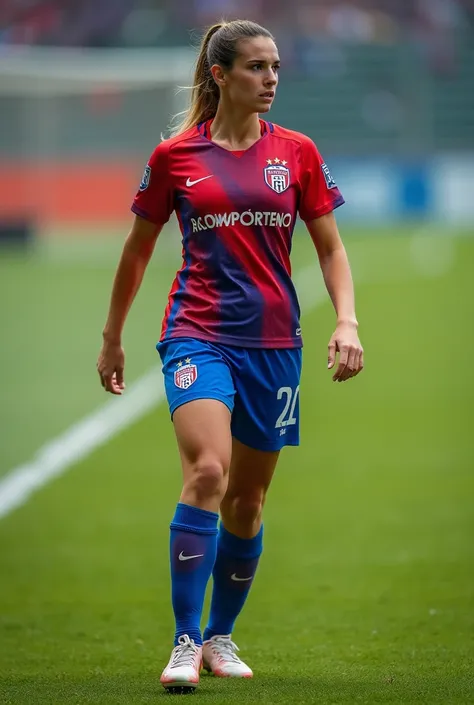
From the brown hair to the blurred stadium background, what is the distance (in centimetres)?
88

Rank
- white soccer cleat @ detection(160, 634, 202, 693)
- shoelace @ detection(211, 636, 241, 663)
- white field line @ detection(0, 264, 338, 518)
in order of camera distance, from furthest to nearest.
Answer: white field line @ detection(0, 264, 338, 518), shoelace @ detection(211, 636, 241, 663), white soccer cleat @ detection(160, 634, 202, 693)

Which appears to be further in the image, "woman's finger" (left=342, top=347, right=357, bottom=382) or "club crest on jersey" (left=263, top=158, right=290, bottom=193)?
"club crest on jersey" (left=263, top=158, right=290, bottom=193)

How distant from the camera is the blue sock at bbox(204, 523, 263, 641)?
5281mm

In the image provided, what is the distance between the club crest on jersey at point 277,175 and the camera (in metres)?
5.02

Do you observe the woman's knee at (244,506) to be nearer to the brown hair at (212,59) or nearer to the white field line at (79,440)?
the brown hair at (212,59)

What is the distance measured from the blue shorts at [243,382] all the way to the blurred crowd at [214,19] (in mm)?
33929

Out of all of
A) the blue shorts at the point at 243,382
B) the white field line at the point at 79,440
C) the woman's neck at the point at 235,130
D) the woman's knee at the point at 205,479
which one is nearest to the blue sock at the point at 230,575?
the blue shorts at the point at 243,382

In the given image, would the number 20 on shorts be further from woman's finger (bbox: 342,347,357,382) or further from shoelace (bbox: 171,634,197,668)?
shoelace (bbox: 171,634,197,668)

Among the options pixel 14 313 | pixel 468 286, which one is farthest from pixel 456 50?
pixel 14 313

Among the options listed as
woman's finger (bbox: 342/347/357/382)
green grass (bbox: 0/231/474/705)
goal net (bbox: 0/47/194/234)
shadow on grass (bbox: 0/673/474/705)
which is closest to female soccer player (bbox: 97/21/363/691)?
woman's finger (bbox: 342/347/357/382)

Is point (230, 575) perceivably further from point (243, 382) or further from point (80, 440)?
point (80, 440)

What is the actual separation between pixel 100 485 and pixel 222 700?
4.98 meters

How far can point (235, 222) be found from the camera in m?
4.98

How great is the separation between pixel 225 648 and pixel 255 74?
2.10m
